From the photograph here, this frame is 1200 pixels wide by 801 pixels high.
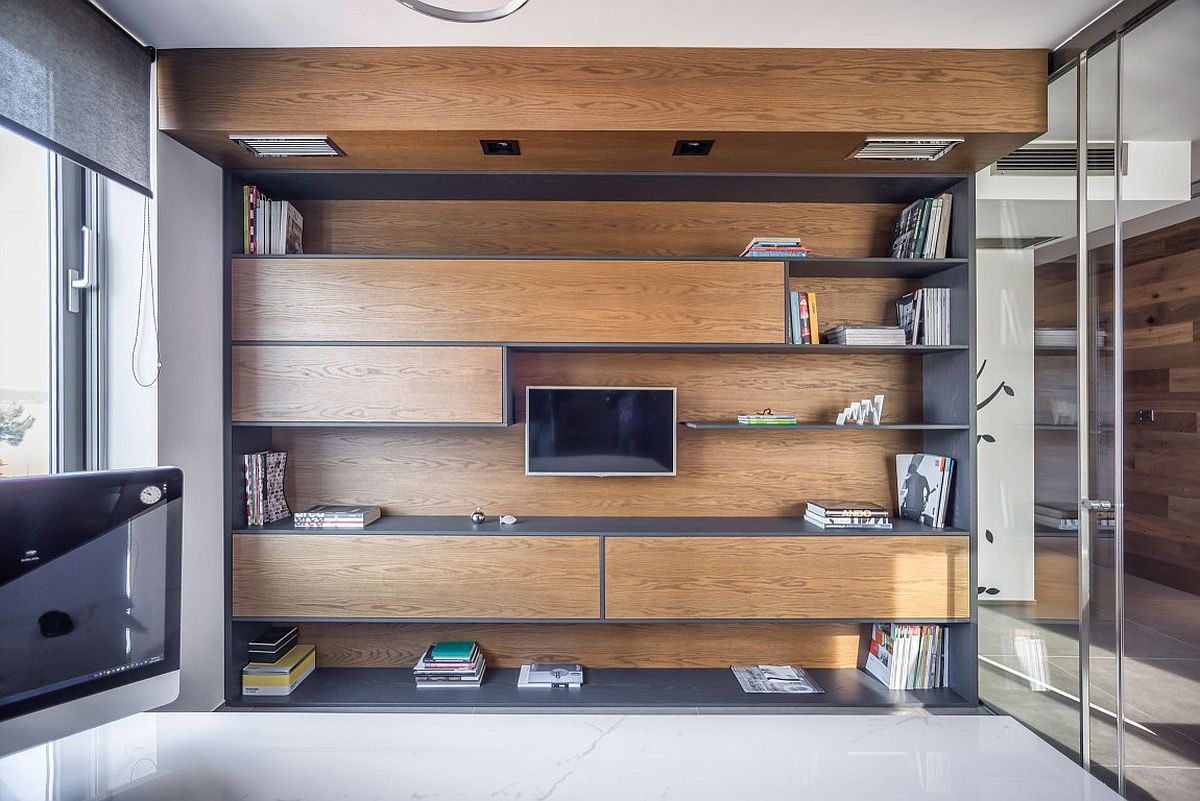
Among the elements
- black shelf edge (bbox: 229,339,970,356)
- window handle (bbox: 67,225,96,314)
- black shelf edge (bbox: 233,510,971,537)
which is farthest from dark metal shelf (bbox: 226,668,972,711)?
window handle (bbox: 67,225,96,314)

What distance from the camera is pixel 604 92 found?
91.4 inches

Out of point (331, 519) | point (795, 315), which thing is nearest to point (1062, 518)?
point (795, 315)

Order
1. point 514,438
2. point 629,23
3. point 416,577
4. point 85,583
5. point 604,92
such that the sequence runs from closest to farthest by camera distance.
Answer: point 85,583 → point 629,23 → point 604,92 → point 416,577 → point 514,438

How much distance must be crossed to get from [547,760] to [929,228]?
104 inches

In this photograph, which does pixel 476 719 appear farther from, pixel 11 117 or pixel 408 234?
pixel 408 234

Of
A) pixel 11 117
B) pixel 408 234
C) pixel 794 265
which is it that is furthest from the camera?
Answer: pixel 408 234

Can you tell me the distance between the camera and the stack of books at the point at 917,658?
9.00ft

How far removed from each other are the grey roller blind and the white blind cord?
0.45 ft

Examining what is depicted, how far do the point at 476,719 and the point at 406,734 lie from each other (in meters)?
0.11

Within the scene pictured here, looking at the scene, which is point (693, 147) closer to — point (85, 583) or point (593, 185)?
point (593, 185)

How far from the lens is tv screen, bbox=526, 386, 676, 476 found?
285 centimetres

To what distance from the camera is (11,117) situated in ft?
5.71

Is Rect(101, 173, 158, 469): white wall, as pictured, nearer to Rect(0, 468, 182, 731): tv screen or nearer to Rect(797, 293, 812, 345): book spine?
Rect(0, 468, 182, 731): tv screen

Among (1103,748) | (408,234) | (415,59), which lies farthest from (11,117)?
(1103,748)
